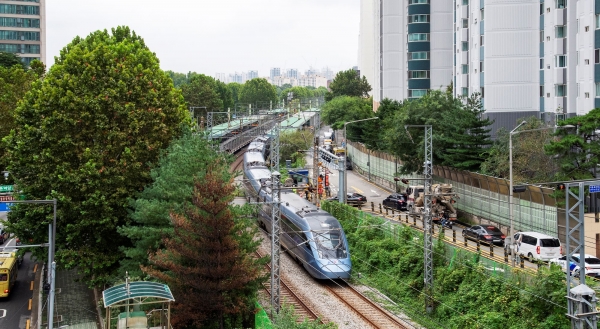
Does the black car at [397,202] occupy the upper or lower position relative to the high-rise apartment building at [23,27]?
lower

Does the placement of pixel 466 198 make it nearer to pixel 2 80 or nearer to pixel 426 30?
pixel 2 80

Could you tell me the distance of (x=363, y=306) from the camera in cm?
3100

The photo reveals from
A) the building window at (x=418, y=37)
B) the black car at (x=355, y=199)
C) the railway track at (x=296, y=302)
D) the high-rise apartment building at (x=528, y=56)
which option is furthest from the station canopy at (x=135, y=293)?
the building window at (x=418, y=37)

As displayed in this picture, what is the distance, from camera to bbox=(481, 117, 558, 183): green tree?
139 ft

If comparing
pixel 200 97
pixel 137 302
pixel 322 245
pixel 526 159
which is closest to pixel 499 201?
pixel 526 159

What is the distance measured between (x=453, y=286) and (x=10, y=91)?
3055cm

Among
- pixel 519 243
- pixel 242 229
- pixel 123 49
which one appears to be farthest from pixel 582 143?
pixel 123 49

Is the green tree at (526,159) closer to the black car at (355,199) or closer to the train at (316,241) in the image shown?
the black car at (355,199)

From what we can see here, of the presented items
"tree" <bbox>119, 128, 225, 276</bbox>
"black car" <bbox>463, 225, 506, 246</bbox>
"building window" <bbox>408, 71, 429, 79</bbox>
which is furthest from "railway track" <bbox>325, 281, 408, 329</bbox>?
"building window" <bbox>408, 71, 429, 79</bbox>

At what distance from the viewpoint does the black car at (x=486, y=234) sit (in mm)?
40031

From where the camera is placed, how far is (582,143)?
37.1 metres

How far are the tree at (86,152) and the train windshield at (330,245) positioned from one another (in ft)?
27.1

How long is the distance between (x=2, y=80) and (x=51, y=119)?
20.2 meters

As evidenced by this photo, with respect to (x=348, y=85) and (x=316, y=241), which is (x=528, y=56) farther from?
(x=348, y=85)
